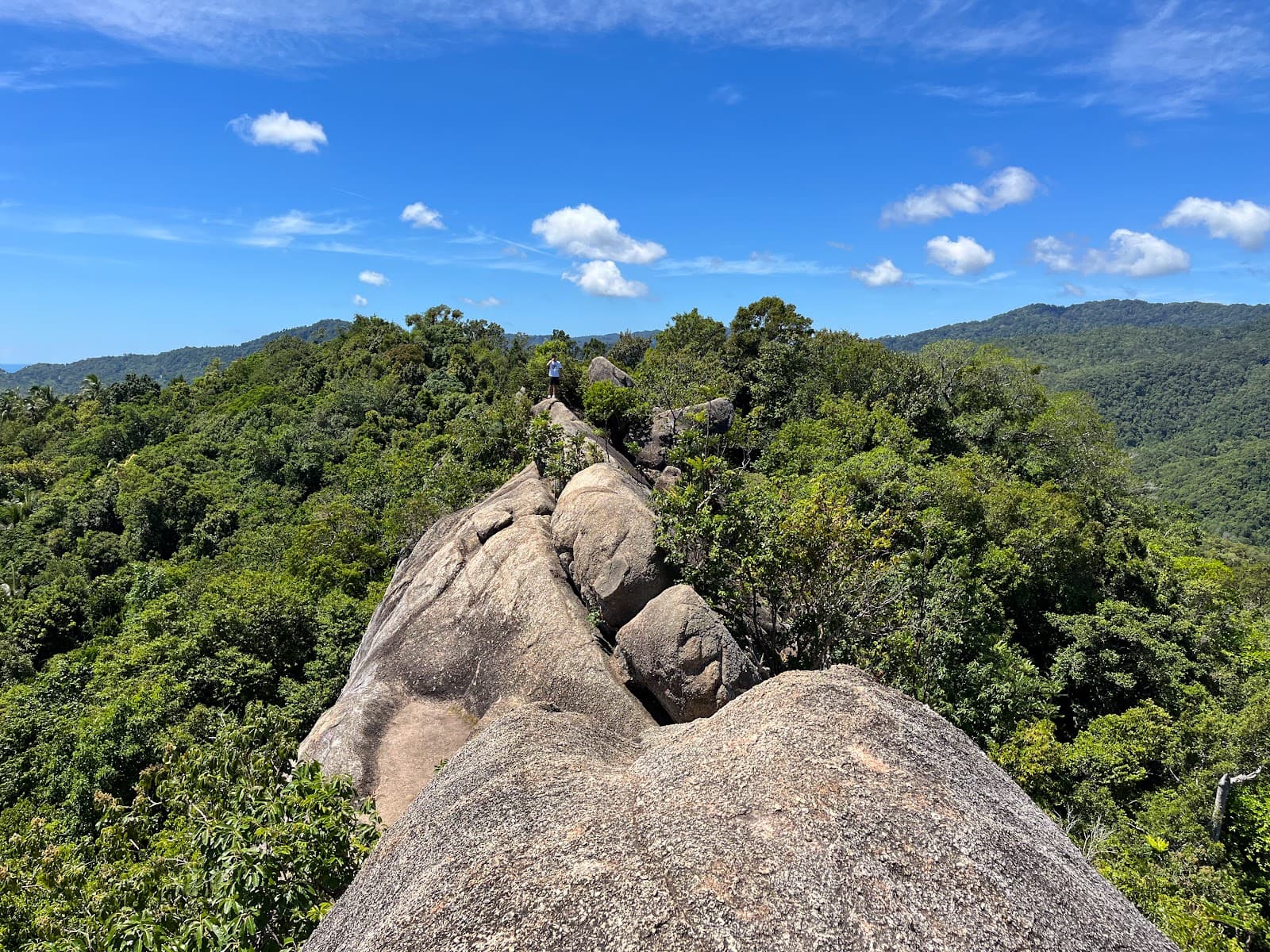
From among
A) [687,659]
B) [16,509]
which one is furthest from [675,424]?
[16,509]

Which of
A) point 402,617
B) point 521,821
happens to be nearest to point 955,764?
point 521,821

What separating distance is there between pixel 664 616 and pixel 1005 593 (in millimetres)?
23881

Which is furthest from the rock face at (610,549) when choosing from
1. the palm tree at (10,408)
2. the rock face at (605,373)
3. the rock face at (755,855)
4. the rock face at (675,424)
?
the palm tree at (10,408)

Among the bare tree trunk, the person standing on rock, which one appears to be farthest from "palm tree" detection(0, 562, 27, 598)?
the bare tree trunk

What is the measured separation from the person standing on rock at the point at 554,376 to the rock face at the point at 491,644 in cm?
1481

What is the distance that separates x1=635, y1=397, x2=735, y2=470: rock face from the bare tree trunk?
78.1 ft

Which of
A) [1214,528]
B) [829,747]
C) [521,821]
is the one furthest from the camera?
[1214,528]

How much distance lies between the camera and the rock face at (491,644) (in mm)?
15531

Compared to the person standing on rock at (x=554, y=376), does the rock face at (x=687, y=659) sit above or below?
below

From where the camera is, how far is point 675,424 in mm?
38969

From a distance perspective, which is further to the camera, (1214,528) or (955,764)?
(1214,528)

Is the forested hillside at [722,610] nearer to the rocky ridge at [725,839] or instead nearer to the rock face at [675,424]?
the rock face at [675,424]

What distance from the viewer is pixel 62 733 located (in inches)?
922

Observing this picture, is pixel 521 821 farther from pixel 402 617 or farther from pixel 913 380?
pixel 913 380
